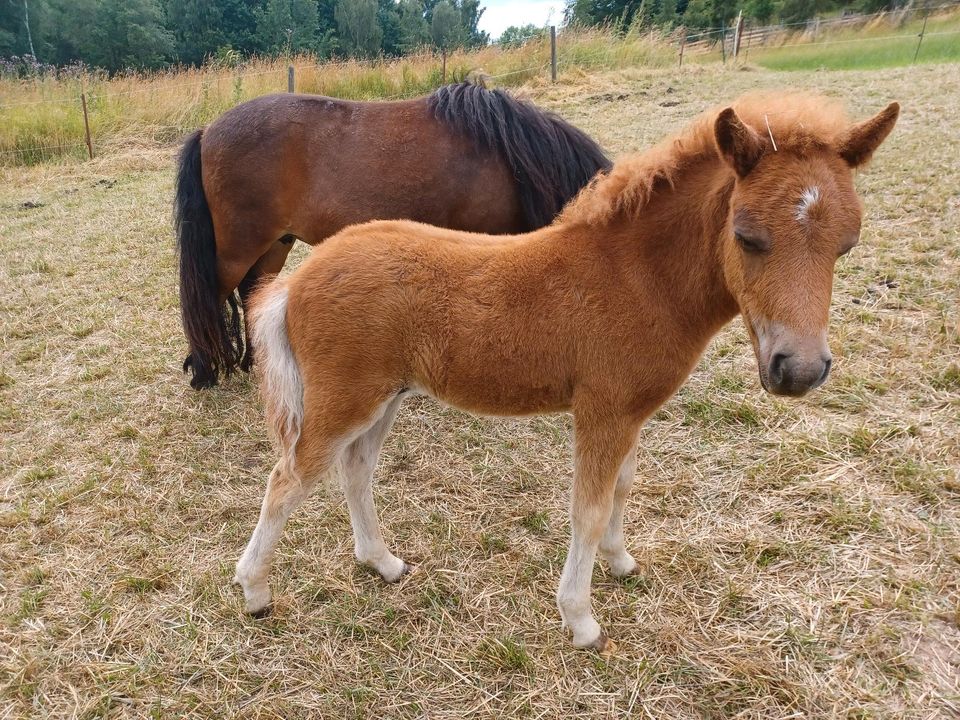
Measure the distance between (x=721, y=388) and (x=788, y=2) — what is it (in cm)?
3113

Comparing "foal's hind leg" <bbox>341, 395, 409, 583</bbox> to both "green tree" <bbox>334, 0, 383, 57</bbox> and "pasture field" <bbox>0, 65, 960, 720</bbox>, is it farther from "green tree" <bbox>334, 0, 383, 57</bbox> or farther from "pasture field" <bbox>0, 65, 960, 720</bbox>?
"green tree" <bbox>334, 0, 383, 57</bbox>

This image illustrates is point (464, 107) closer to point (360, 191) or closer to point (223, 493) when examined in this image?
point (360, 191)

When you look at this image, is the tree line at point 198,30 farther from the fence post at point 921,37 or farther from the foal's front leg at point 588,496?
the foal's front leg at point 588,496

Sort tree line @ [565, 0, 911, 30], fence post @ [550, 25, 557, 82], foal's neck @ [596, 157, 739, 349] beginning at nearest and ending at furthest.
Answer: foal's neck @ [596, 157, 739, 349] → fence post @ [550, 25, 557, 82] → tree line @ [565, 0, 911, 30]

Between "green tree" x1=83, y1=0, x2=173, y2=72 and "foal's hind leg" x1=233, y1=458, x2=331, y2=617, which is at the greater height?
"green tree" x1=83, y1=0, x2=173, y2=72

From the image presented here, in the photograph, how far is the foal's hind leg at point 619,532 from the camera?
2148 mm

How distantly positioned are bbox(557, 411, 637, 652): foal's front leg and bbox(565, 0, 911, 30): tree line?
24.6 meters

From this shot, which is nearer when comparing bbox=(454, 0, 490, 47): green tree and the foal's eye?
the foal's eye

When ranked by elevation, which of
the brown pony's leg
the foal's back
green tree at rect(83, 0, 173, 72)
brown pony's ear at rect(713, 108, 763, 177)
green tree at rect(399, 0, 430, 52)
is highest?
green tree at rect(399, 0, 430, 52)

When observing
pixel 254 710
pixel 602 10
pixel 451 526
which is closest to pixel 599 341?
pixel 451 526

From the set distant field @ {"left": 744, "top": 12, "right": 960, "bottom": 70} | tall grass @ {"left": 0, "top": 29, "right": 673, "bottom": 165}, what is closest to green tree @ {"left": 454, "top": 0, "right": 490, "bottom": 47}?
distant field @ {"left": 744, "top": 12, "right": 960, "bottom": 70}

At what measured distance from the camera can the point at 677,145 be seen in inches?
67.9

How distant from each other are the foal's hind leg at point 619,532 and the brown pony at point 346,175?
1.65 m

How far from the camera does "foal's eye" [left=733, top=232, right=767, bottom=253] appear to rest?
1392 mm
